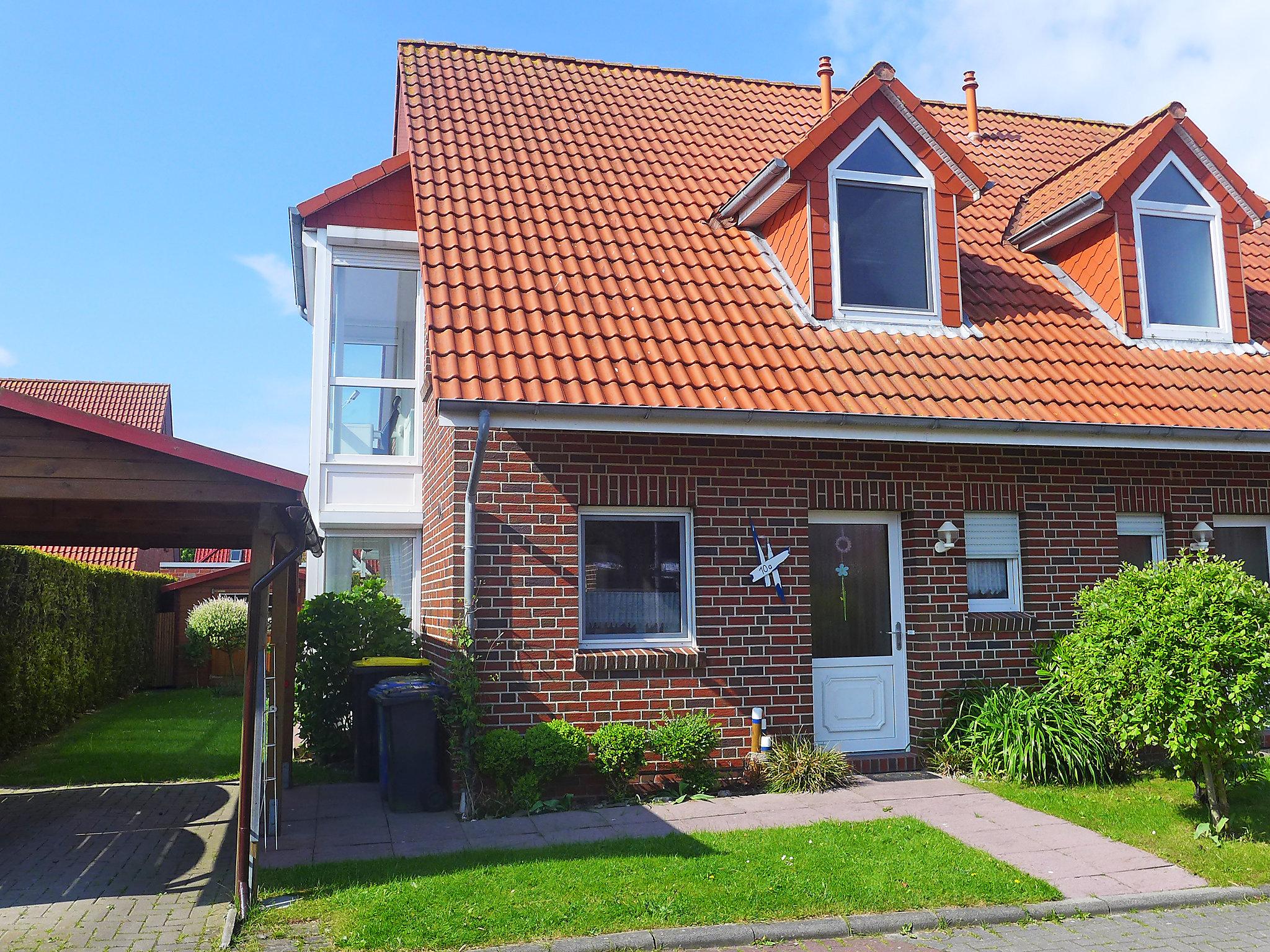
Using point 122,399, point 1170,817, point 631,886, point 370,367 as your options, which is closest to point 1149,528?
point 1170,817

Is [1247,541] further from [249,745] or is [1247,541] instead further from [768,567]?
[249,745]

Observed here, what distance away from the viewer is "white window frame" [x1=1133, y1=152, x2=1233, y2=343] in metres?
11.2

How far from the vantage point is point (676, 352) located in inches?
361

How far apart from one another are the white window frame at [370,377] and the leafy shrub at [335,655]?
5.15 feet

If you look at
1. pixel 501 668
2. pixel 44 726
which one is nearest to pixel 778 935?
pixel 501 668

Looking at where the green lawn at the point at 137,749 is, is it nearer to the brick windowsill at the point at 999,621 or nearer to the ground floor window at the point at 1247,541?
the brick windowsill at the point at 999,621

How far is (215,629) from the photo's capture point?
827 inches

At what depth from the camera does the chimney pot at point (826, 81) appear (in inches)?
527

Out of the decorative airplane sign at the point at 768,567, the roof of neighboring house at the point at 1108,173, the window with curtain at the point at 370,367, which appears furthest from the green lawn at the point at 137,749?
the roof of neighboring house at the point at 1108,173

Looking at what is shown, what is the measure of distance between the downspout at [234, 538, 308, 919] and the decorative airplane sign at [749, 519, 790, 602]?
13.9 feet

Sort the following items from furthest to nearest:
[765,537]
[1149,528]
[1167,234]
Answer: [1167,234]
[1149,528]
[765,537]

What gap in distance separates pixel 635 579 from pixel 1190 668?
4.31 metres

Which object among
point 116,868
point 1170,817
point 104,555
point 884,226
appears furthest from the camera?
point 104,555

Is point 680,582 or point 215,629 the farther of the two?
point 215,629
